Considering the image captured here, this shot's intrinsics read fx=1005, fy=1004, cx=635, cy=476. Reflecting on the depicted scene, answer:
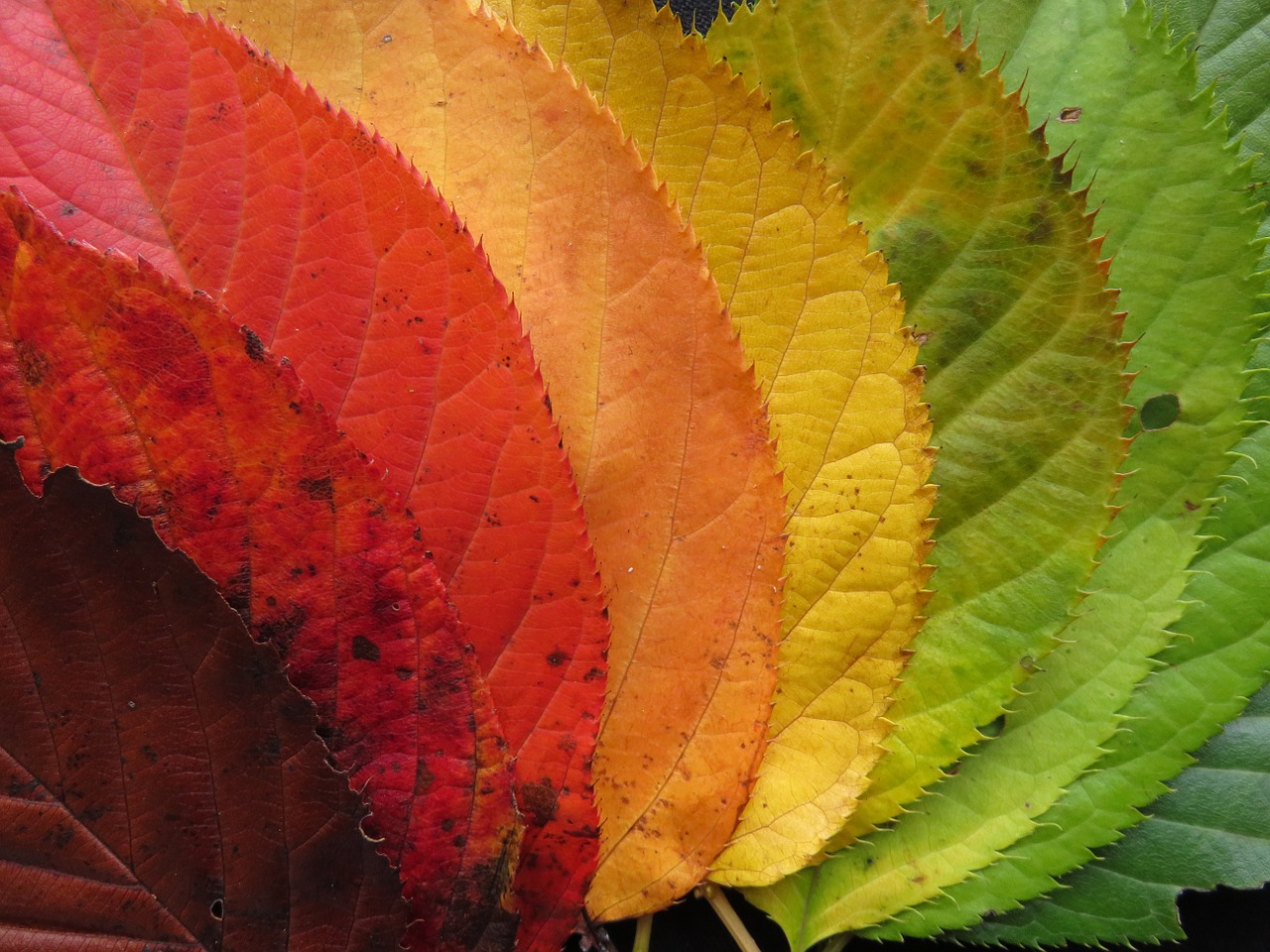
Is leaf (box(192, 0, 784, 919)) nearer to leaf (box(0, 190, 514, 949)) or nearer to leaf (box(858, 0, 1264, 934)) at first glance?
leaf (box(0, 190, 514, 949))

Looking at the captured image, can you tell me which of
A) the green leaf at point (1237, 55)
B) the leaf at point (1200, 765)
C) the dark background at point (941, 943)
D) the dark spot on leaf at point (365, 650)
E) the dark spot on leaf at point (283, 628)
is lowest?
the dark background at point (941, 943)

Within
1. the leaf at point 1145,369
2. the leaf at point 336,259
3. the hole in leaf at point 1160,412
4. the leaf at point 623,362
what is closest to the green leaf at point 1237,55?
the leaf at point 1145,369

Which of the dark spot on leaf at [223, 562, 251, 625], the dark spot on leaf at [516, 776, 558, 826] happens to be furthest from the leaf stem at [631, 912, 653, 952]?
the dark spot on leaf at [223, 562, 251, 625]

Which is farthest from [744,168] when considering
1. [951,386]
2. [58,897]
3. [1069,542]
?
[58,897]

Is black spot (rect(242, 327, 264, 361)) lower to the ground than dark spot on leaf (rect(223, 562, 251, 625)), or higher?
higher

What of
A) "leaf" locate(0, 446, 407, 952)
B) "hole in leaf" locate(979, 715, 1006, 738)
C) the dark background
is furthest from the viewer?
the dark background

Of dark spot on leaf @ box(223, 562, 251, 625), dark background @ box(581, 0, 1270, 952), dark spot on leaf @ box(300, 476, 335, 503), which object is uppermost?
dark spot on leaf @ box(300, 476, 335, 503)

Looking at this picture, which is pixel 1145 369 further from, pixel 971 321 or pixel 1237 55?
pixel 1237 55

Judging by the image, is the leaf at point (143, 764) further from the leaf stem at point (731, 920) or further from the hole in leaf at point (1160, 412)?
the hole in leaf at point (1160, 412)
